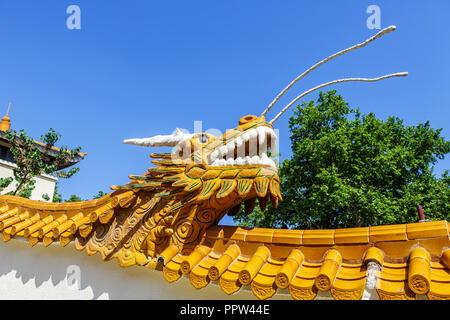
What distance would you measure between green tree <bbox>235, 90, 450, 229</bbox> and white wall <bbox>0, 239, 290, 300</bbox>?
8546mm

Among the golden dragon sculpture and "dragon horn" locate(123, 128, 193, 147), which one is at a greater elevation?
"dragon horn" locate(123, 128, 193, 147)

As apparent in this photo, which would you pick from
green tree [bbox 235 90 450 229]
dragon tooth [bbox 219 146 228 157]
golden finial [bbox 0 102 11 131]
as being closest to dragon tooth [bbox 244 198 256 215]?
dragon tooth [bbox 219 146 228 157]

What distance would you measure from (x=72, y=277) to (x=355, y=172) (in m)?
10.2

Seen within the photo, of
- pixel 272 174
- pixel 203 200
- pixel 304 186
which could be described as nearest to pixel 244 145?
pixel 272 174

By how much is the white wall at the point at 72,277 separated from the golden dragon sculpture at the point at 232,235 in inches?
8.3

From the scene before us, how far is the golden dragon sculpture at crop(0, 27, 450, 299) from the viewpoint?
7.11ft

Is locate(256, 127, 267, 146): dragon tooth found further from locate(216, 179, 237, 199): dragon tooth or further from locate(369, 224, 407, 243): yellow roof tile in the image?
locate(369, 224, 407, 243): yellow roof tile

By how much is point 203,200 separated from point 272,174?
654 mm

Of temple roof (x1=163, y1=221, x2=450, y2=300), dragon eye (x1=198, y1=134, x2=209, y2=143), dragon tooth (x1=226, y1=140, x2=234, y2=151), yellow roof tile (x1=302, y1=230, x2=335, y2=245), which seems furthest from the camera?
dragon eye (x1=198, y1=134, x2=209, y2=143)

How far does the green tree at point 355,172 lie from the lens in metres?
10.7

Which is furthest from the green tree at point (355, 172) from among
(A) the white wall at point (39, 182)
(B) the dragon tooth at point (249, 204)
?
(A) the white wall at point (39, 182)

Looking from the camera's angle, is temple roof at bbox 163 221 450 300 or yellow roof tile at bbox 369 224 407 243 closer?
temple roof at bbox 163 221 450 300

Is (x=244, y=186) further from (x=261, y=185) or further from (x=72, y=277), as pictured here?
(x=72, y=277)
